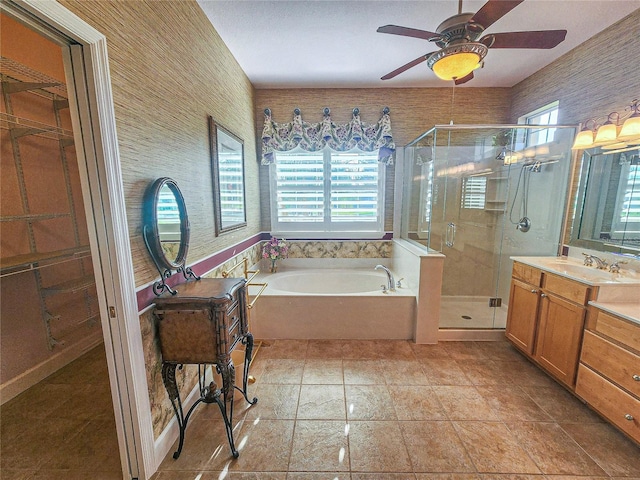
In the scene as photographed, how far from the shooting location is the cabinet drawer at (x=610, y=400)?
1492 millimetres

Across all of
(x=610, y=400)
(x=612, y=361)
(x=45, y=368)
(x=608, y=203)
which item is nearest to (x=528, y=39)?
(x=608, y=203)

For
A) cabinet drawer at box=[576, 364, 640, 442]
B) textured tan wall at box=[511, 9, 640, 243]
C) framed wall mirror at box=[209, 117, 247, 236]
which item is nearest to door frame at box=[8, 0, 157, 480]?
framed wall mirror at box=[209, 117, 247, 236]

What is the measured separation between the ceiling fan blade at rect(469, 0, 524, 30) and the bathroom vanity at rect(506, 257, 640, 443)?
1712 mm

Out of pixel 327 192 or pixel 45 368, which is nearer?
pixel 45 368

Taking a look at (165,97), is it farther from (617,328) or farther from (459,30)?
(617,328)

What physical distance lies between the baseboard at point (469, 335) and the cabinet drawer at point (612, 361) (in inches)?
37.6

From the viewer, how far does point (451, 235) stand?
3479 millimetres

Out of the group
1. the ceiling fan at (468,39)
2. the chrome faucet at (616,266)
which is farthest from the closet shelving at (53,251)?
the chrome faucet at (616,266)

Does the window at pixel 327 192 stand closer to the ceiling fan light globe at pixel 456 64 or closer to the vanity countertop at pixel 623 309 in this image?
the ceiling fan light globe at pixel 456 64

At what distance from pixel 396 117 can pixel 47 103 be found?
339cm

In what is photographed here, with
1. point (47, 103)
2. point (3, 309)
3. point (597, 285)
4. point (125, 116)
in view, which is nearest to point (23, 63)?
point (47, 103)

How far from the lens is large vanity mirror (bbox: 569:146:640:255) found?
1.99m

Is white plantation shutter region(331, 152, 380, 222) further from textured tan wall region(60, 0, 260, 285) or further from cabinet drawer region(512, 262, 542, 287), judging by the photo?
cabinet drawer region(512, 262, 542, 287)

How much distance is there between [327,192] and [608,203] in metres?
2.69
